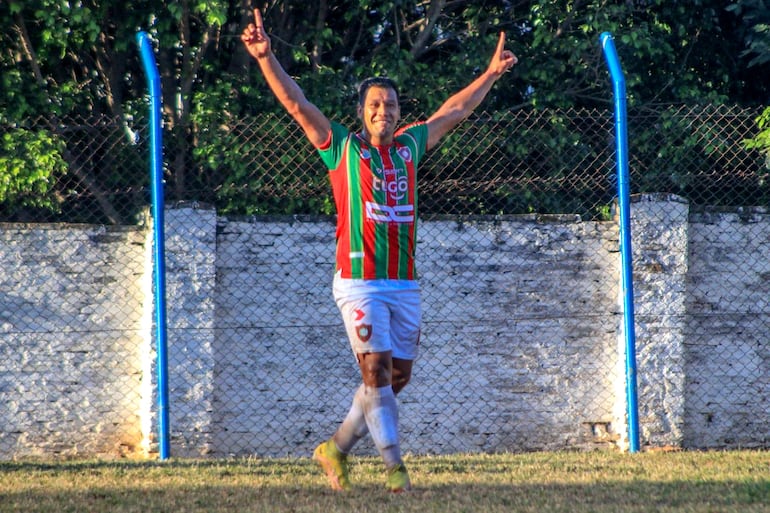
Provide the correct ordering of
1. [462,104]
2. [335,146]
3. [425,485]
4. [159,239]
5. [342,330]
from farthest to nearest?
[342,330], [159,239], [462,104], [425,485], [335,146]

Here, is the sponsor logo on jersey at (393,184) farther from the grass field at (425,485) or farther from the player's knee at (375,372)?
the grass field at (425,485)

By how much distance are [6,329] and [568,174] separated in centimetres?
441

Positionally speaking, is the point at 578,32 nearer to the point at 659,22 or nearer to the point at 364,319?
the point at 659,22

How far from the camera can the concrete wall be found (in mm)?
7246

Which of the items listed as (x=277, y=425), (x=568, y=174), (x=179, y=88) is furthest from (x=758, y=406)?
(x=179, y=88)

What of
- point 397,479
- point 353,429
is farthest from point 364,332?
point 397,479

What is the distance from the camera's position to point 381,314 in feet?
16.6

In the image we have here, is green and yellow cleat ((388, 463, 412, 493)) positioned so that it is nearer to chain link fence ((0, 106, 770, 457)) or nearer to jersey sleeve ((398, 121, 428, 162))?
jersey sleeve ((398, 121, 428, 162))

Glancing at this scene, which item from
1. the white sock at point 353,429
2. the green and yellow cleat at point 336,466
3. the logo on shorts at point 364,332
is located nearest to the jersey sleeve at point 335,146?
the logo on shorts at point 364,332

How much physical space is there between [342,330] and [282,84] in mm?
2846

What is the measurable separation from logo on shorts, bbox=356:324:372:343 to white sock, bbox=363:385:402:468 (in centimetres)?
23

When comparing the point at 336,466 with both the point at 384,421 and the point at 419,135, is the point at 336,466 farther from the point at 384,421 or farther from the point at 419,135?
the point at 419,135

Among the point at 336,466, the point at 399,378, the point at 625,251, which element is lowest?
the point at 336,466

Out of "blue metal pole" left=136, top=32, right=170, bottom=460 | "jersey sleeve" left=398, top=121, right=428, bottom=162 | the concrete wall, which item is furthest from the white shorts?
the concrete wall
